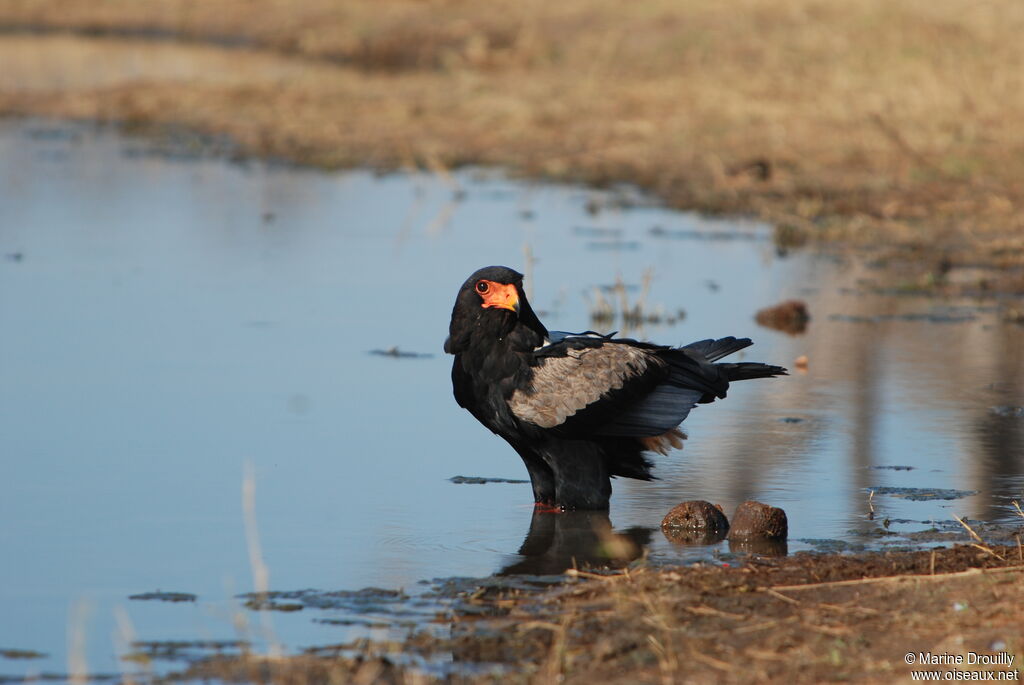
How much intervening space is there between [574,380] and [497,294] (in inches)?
16.9

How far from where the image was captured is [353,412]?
7188 millimetres

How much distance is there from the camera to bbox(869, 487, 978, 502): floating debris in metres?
5.86

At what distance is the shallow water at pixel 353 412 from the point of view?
5.07 meters

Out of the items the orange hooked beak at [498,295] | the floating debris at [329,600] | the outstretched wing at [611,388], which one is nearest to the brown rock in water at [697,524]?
the outstretched wing at [611,388]

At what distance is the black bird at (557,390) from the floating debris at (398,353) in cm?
247

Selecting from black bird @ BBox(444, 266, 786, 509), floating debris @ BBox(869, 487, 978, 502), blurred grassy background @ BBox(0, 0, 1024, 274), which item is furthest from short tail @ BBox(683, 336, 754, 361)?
blurred grassy background @ BBox(0, 0, 1024, 274)

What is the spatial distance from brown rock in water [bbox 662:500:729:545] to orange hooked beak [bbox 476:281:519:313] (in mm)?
976

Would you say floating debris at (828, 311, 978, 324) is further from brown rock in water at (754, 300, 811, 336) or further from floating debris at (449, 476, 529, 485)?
floating debris at (449, 476, 529, 485)

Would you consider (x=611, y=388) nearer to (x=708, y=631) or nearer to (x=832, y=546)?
(x=832, y=546)

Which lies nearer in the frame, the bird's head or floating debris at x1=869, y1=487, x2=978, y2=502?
the bird's head

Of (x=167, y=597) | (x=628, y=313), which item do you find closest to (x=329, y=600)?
(x=167, y=597)

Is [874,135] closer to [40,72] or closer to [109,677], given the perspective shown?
[109,677]

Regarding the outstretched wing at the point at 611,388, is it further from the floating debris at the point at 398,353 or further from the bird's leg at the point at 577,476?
the floating debris at the point at 398,353

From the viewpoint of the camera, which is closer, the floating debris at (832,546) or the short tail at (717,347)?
the floating debris at (832,546)
